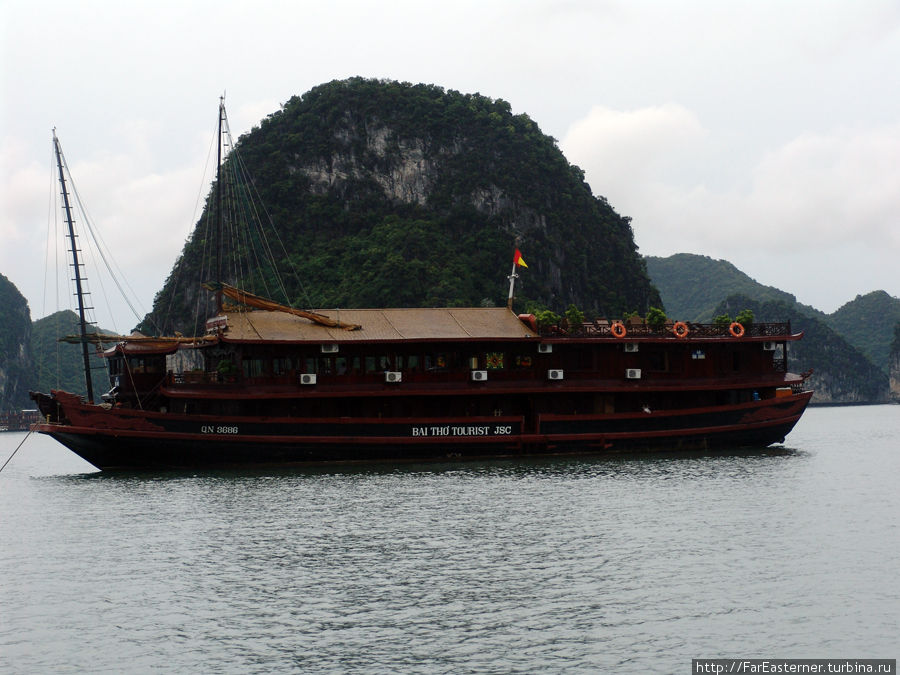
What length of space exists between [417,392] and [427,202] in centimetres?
8936

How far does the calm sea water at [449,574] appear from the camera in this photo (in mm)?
16656

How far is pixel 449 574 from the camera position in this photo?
21.2 meters

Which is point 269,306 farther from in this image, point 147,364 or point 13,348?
point 13,348

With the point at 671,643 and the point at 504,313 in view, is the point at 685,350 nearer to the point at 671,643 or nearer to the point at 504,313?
the point at 504,313

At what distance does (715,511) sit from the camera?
28.0 meters

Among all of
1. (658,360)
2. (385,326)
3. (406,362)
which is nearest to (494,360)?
(406,362)

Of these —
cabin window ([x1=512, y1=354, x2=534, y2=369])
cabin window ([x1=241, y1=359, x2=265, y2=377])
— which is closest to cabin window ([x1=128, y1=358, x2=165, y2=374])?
cabin window ([x1=241, y1=359, x2=265, y2=377])

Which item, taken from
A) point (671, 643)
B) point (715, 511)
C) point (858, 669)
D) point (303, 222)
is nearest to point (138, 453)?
point (715, 511)

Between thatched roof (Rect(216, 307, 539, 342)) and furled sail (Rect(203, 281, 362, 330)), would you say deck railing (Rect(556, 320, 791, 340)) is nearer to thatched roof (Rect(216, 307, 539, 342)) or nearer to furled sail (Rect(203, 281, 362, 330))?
thatched roof (Rect(216, 307, 539, 342))

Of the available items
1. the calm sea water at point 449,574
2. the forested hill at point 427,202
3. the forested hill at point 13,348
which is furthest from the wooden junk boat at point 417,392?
the forested hill at point 13,348

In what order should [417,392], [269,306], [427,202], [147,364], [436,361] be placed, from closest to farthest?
[417,392], [147,364], [436,361], [269,306], [427,202]

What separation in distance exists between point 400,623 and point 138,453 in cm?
2305

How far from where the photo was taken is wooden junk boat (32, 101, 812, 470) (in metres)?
38.3

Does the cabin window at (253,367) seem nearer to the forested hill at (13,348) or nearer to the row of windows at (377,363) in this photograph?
the row of windows at (377,363)
